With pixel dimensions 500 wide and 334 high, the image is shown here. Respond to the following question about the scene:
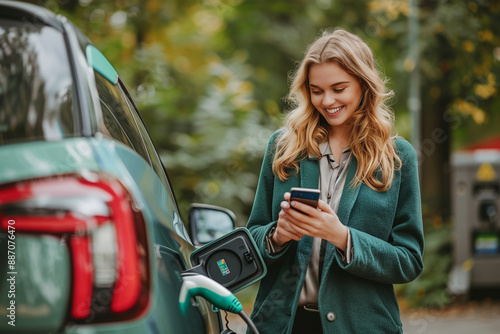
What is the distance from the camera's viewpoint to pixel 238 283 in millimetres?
2166

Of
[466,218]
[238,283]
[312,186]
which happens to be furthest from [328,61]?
[466,218]

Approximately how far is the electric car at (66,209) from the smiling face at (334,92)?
1007 millimetres

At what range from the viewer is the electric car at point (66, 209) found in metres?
1.28

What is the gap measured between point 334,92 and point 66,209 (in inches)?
54.2

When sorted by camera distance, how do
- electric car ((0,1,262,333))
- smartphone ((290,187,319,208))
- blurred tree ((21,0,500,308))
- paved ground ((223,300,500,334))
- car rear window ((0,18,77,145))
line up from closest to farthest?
electric car ((0,1,262,333)) → car rear window ((0,18,77,145)) → smartphone ((290,187,319,208)) → paved ground ((223,300,500,334)) → blurred tree ((21,0,500,308))

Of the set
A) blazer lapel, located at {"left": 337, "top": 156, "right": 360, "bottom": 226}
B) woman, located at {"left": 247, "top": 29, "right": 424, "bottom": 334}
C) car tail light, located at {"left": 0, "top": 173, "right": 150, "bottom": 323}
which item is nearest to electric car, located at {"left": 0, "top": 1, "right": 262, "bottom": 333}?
car tail light, located at {"left": 0, "top": 173, "right": 150, "bottom": 323}

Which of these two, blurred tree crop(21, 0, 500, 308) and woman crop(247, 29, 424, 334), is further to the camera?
blurred tree crop(21, 0, 500, 308)

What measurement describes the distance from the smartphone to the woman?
50mm

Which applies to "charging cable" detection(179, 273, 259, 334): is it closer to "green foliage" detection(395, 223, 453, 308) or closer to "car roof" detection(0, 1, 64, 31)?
"car roof" detection(0, 1, 64, 31)

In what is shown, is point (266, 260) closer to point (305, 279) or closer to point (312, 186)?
point (305, 279)

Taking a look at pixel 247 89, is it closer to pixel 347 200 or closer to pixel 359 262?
pixel 347 200

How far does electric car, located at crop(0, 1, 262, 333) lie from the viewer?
4.19ft

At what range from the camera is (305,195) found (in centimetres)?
203

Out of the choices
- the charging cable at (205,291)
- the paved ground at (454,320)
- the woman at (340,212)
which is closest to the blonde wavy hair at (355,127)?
the woman at (340,212)
